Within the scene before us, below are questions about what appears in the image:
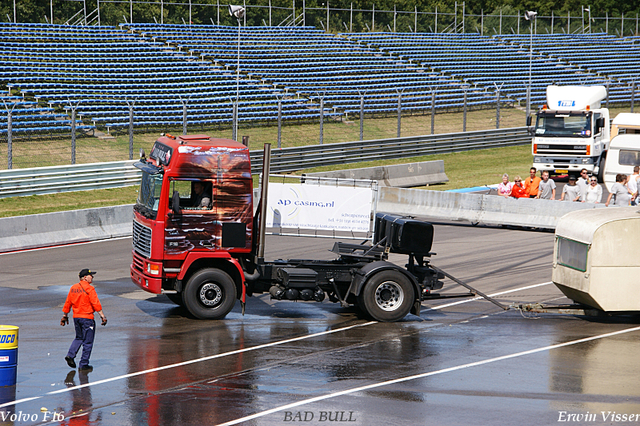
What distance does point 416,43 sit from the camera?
58219 mm

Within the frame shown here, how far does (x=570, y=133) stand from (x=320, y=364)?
23246mm

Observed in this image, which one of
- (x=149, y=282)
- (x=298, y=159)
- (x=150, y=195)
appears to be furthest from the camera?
(x=298, y=159)

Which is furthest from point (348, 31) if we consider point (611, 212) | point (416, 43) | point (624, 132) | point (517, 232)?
point (611, 212)

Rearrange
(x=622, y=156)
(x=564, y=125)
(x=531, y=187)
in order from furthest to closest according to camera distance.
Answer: (x=564, y=125) < (x=622, y=156) < (x=531, y=187)

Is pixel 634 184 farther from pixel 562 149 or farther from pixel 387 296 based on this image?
pixel 387 296

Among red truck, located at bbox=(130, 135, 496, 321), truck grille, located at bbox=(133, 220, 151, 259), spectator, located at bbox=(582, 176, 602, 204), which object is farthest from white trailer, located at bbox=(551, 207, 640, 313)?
spectator, located at bbox=(582, 176, 602, 204)

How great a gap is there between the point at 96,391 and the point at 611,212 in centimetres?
890

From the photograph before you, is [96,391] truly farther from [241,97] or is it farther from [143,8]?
[143,8]

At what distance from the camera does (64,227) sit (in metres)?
21.1

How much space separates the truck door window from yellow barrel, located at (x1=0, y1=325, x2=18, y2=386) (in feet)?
14.0

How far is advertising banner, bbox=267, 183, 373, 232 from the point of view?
14.0 meters

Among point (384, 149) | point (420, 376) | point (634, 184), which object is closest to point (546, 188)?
point (634, 184)

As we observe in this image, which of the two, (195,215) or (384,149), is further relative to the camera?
(384,149)

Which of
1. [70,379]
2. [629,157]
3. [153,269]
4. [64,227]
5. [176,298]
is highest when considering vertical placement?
[629,157]
